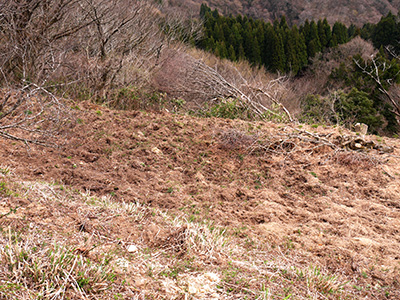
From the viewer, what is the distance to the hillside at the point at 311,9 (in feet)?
166

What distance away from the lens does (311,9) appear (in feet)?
174

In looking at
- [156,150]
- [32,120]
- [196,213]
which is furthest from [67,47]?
[196,213]

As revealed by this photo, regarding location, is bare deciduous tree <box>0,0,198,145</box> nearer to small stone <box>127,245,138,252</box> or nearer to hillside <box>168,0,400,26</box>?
small stone <box>127,245,138,252</box>

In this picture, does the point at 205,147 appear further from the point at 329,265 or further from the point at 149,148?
the point at 329,265

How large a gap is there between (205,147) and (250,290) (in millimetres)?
3460

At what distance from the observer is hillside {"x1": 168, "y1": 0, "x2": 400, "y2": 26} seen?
5059 centimetres

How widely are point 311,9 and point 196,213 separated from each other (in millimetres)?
55982

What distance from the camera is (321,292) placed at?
2.60 m

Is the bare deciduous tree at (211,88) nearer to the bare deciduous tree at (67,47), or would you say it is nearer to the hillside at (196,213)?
the bare deciduous tree at (67,47)

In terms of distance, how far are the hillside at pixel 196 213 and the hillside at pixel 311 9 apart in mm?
48134

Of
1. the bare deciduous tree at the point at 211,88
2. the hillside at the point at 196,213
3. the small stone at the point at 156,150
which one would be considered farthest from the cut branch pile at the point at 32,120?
the bare deciduous tree at the point at 211,88

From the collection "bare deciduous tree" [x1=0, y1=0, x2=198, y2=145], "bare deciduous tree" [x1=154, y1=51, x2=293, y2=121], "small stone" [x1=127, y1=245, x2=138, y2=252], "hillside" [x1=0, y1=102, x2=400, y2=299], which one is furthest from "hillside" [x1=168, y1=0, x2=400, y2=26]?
"small stone" [x1=127, y1=245, x2=138, y2=252]

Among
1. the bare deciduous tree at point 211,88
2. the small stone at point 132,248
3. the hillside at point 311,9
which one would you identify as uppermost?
the hillside at point 311,9

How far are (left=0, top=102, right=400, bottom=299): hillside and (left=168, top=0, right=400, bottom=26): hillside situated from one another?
48134mm
